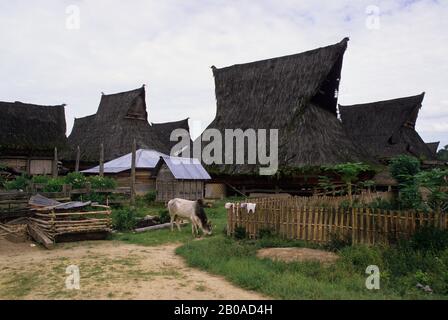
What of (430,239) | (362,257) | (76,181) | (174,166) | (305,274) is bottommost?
(305,274)

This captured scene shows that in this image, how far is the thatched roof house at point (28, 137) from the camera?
26727 millimetres

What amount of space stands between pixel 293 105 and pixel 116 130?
17606 millimetres

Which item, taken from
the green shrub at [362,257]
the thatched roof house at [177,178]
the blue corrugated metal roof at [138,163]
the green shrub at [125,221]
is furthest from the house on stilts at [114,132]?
the green shrub at [362,257]

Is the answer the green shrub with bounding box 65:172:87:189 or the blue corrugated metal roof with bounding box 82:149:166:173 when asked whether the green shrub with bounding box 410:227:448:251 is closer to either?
the green shrub with bounding box 65:172:87:189

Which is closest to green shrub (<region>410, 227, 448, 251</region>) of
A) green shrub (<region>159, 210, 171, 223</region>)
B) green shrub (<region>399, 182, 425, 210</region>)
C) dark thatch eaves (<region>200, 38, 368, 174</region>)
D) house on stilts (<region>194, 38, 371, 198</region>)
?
green shrub (<region>399, 182, 425, 210</region>)

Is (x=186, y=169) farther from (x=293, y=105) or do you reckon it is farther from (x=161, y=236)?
(x=161, y=236)

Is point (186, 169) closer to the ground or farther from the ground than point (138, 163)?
closer to the ground

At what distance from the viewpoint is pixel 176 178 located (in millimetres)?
19766

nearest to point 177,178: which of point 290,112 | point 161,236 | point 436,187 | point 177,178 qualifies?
point 177,178

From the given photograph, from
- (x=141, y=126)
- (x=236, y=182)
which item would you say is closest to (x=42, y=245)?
(x=236, y=182)

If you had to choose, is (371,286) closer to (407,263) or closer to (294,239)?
Result: (407,263)

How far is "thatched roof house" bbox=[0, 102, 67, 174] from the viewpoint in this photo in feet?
87.7

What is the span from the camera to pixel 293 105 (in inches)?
876
